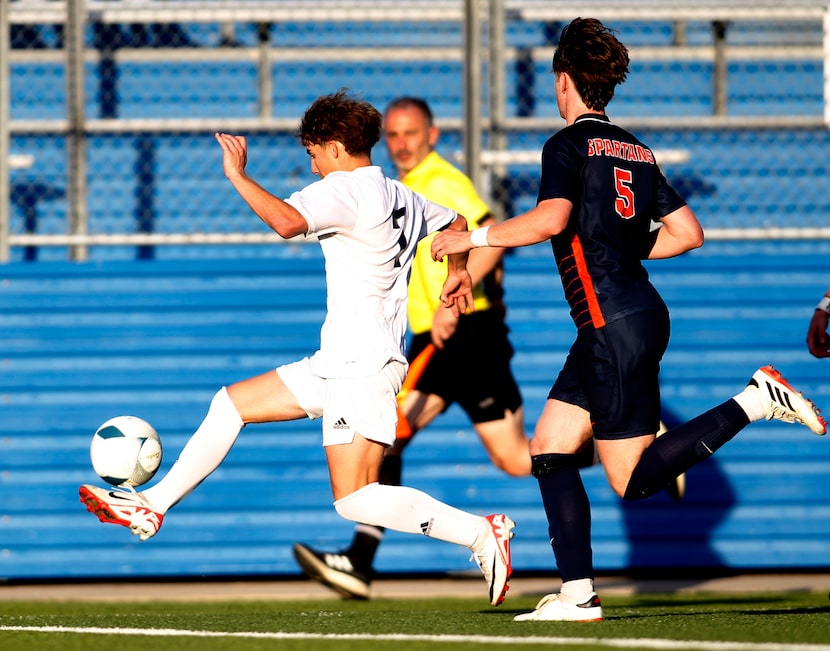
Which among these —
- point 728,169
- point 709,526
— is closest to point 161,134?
point 728,169

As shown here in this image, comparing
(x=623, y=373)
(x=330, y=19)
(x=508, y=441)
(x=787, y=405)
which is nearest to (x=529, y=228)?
(x=623, y=373)

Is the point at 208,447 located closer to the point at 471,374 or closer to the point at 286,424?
the point at 471,374

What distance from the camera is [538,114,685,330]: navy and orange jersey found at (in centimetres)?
472

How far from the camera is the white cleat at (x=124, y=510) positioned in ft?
16.2

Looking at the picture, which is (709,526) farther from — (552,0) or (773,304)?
(552,0)

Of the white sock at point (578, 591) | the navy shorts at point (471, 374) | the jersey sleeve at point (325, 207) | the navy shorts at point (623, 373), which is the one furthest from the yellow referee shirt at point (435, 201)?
the white sock at point (578, 591)

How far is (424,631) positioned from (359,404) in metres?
0.89

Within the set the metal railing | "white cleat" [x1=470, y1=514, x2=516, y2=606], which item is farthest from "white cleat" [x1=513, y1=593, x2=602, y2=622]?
the metal railing

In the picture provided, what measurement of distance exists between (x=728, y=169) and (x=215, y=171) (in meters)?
4.10

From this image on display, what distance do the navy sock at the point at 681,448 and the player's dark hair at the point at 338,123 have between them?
159 cm

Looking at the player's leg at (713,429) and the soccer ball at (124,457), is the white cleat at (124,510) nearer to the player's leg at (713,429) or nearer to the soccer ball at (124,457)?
the soccer ball at (124,457)

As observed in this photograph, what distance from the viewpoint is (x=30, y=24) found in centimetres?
1105

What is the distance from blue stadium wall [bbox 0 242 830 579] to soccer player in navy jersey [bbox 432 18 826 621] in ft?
11.5

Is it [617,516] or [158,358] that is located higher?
[158,358]
